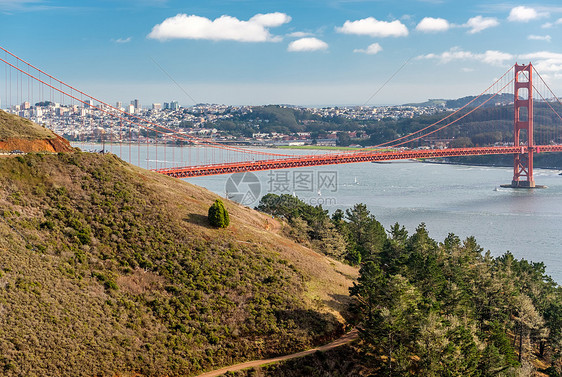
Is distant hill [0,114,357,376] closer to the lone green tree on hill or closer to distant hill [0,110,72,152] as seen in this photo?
the lone green tree on hill

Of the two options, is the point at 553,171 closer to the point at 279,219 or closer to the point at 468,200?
the point at 468,200

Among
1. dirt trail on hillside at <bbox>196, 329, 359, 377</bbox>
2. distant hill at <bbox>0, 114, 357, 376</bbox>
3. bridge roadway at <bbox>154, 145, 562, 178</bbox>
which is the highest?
bridge roadway at <bbox>154, 145, 562, 178</bbox>

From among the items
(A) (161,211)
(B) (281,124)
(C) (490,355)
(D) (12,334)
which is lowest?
(C) (490,355)

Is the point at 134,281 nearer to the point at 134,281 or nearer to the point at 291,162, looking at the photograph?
the point at 134,281

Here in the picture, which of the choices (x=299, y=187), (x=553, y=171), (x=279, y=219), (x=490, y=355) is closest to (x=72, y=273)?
(x=490, y=355)
